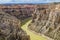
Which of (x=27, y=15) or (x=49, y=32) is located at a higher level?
(x=49, y=32)

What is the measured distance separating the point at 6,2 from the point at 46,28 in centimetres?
1113

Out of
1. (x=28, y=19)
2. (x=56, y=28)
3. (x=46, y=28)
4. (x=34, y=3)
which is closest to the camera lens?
(x=56, y=28)

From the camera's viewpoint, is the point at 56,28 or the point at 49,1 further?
the point at 49,1

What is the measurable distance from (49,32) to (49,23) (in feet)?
5.42

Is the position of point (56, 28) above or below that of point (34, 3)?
above

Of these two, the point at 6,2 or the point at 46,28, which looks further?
the point at 6,2

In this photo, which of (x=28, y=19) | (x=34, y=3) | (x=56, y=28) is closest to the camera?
(x=56, y=28)

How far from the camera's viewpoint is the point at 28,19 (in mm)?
27469

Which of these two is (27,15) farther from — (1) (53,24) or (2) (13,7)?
(1) (53,24)

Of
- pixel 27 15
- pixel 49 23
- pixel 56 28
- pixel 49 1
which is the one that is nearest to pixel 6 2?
pixel 27 15

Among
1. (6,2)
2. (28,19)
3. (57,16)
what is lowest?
(28,19)

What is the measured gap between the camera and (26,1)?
3006 centimetres

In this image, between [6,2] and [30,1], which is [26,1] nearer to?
[30,1]

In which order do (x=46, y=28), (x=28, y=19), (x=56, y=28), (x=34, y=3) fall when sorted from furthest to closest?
(x=34, y=3)
(x=28, y=19)
(x=46, y=28)
(x=56, y=28)
